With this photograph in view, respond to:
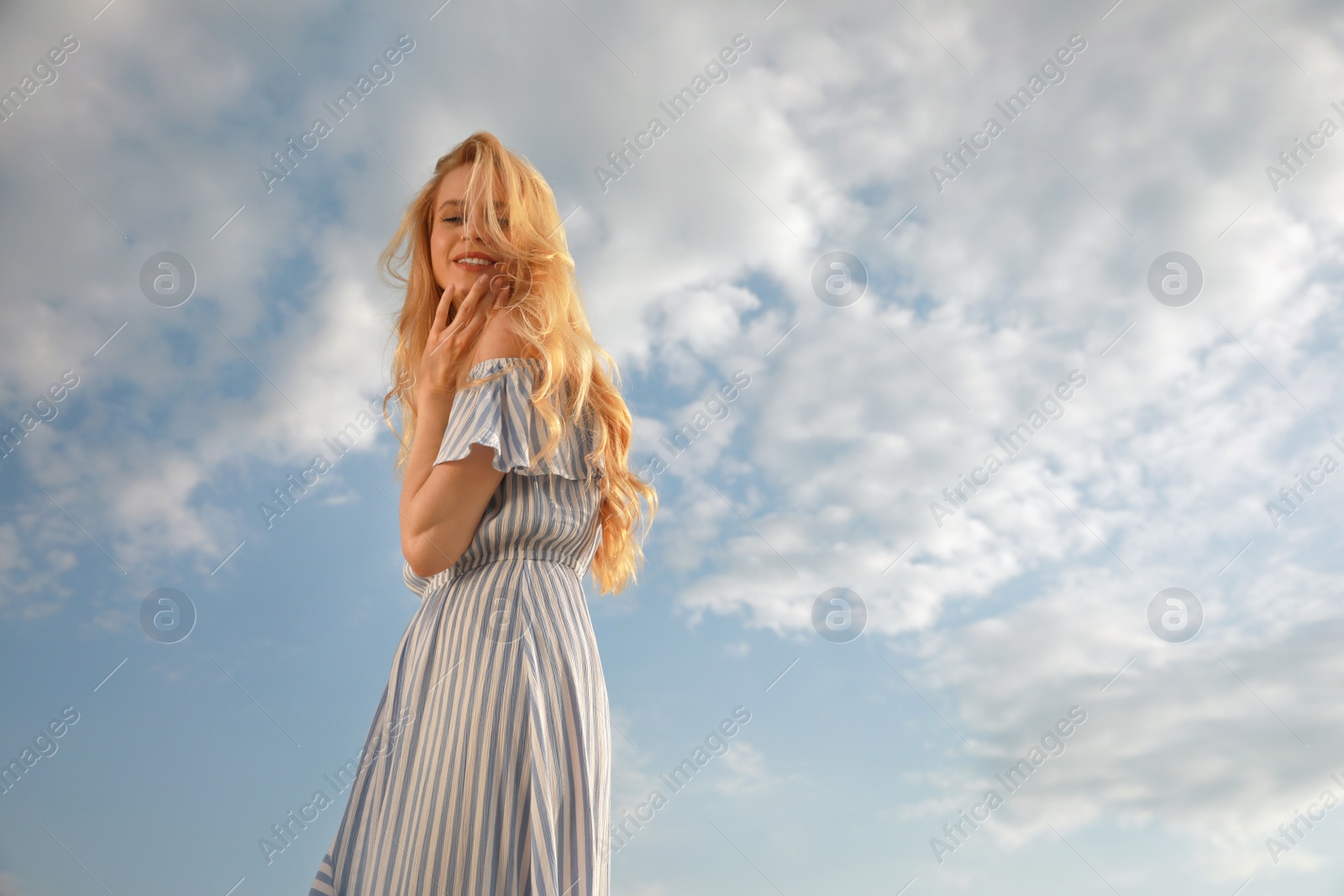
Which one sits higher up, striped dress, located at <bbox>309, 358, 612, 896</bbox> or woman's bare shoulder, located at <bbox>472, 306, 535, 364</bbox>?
woman's bare shoulder, located at <bbox>472, 306, 535, 364</bbox>

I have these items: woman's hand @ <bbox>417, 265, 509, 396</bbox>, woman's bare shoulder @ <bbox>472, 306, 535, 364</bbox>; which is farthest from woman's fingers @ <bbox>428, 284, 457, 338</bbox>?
woman's bare shoulder @ <bbox>472, 306, 535, 364</bbox>

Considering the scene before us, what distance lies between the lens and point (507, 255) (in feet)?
7.87

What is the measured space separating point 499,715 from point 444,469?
0.56m

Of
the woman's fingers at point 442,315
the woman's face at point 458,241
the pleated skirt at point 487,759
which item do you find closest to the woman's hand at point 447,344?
the woman's fingers at point 442,315

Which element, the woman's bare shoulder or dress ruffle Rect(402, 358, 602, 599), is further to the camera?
the woman's bare shoulder

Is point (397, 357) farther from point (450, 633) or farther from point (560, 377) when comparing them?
point (450, 633)

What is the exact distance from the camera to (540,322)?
7.57ft

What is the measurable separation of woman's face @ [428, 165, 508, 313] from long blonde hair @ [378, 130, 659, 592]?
0.08 ft

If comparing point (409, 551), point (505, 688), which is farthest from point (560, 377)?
point (505, 688)

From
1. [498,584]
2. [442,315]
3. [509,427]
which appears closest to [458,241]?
[442,315]

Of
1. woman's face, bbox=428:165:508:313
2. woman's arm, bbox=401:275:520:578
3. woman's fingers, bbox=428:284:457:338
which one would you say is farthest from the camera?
woman's face, bbox=428:165:508:313

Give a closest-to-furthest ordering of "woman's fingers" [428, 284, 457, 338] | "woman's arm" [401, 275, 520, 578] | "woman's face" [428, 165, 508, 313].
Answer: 1. "woman's arm" [401, 275, 520, 578]
2. "woman's fingers" [428, 284, 457, 338]
3. "woman's face" [428, 165, 508, 313]

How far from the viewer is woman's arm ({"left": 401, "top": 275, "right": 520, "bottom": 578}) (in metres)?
2.09

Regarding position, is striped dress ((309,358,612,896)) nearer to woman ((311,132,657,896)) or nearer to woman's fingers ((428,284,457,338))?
woman ((311,132,657,896))
